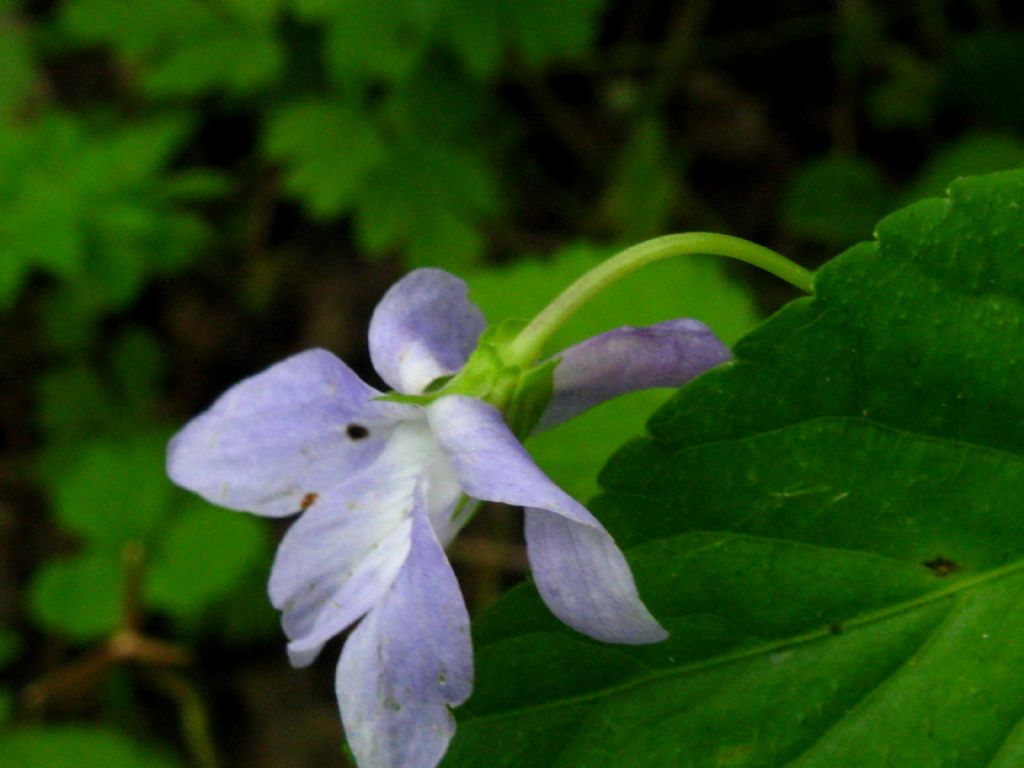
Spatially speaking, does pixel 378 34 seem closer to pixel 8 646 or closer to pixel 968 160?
pixel 968 160

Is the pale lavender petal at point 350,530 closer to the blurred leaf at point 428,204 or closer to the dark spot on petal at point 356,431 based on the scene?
the dark spot on petal at point 356,431

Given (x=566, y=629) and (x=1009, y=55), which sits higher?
(x=1009, y=55)

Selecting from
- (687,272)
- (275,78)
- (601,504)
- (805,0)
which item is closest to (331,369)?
(601,504)

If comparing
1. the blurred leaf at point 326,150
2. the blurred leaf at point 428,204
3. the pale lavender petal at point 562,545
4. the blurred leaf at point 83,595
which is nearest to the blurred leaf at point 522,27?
the blurred leaf at point 428,204

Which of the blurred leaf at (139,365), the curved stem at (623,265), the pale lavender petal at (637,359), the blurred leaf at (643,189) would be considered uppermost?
the curved stem at (623,265)

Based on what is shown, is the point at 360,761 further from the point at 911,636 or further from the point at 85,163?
the point at 85,163

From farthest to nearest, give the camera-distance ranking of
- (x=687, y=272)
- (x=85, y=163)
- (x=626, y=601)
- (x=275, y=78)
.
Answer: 1. (x=275, y=78)
2. (x=85, y=163)
3. (x=687, y=272)
4. (x=626, y=601)

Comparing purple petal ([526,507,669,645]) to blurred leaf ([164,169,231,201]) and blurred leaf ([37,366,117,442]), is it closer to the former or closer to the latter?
blurred leaf ([164,169,231,201])

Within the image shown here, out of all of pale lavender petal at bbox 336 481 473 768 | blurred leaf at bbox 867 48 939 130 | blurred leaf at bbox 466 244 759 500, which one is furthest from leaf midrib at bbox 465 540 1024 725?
blurred leaf at bbox 867 48 939 130
